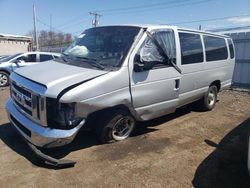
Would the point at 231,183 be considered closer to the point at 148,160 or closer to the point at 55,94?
the point at 148,160

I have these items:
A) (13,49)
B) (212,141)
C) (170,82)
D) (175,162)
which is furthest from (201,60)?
(13,49)

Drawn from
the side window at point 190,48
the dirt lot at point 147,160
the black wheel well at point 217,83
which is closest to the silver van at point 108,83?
the side window at point 190,48

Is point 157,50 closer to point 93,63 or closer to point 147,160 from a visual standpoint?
point 93,63

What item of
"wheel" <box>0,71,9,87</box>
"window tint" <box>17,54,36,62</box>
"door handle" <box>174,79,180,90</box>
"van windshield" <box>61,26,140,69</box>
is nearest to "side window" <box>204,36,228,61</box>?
"door handle" <box>174,79,180,90</box>

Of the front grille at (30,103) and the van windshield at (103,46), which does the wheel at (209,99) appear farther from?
the front grille at (30,103)

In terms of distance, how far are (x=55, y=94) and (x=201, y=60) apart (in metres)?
3.91

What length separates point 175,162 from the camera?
4.44 metres

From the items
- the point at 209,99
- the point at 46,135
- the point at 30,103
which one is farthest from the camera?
the point at 209,99

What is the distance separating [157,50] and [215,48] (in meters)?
2.71

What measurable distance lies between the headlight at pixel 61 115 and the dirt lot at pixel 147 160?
65cm

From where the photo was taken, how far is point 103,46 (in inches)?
201

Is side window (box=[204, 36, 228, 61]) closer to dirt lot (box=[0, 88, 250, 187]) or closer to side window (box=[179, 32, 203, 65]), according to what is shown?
side window (box=[179, 32, 203, 65])

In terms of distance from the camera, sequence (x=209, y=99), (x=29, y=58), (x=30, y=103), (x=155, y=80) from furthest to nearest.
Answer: (x=29, y=58) → (x=209, y=99) → (x=155, y=80) → (x=30, y=103)

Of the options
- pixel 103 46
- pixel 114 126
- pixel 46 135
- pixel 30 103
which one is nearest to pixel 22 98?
pixel 30 103
